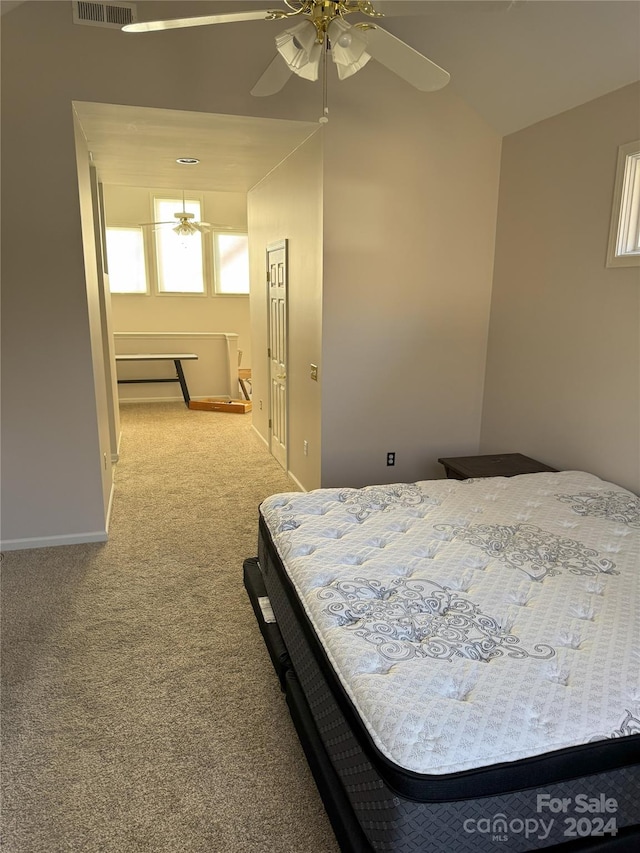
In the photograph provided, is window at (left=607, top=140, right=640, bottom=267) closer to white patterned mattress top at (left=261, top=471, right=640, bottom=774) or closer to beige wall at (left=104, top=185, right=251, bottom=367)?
white patterned mattress top at (left=261, top=471, right=640, bottom=774)

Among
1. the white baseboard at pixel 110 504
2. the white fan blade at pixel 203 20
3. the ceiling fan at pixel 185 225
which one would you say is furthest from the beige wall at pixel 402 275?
the ceiling fan at pixel 185 225

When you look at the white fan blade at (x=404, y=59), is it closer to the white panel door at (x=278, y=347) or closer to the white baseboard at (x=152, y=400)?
the white panel door at (x=278, y=347)

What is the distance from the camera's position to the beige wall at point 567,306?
2.94 meters

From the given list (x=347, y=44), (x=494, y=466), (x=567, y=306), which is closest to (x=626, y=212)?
(x=567, y=306)

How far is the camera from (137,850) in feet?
5.20

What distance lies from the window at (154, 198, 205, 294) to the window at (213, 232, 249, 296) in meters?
0.26

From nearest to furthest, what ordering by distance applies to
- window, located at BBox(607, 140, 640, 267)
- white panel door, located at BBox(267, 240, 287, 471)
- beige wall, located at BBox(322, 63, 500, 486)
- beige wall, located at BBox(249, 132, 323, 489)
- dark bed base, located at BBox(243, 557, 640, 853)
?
dark bed base, located at BBox(243, 557, 640, 853), window, located at BBox(607, 140, 640, 267), beige wall, located at BBox(322, 63, 500, 486), beige wall, located at BBox(249, 132, 323, 489), white panel door, located at BBox(267, 240, 287, 471)

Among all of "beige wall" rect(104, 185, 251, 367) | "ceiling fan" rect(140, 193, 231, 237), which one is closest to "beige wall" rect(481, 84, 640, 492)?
"ceiling fan" rect(140, 193, 231, 237)

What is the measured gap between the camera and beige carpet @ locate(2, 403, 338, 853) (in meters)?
1.67

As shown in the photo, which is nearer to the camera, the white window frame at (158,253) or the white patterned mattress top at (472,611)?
the white patterned mattress top at (472,611)

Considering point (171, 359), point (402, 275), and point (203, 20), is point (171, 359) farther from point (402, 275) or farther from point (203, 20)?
point (203, 20)

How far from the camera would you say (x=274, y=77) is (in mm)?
2262

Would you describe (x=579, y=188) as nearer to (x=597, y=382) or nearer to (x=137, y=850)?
(x=597, y=382)

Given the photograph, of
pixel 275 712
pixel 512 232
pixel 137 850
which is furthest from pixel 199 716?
pixel 512 232
